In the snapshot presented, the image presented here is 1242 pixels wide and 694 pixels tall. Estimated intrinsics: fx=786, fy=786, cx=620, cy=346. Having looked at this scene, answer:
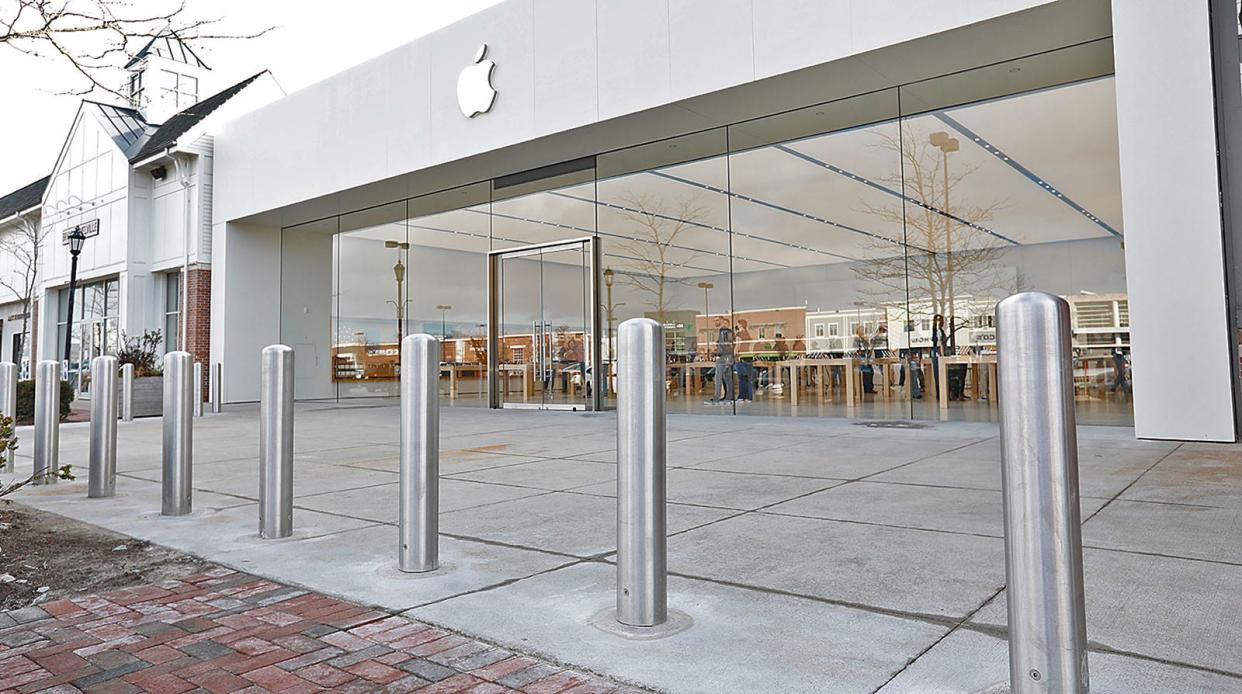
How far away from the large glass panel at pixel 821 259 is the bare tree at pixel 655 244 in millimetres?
984

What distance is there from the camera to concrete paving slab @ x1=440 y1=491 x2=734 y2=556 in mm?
4309

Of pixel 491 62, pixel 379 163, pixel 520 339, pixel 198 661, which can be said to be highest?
pixel 491 62

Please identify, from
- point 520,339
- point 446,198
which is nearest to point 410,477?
point 520,339

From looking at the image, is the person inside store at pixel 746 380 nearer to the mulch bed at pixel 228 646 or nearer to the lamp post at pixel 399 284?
the lamp post at pixel 399 284

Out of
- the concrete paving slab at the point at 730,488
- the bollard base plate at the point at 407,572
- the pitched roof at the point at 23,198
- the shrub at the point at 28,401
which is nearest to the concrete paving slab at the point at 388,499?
the concrete paving slab at the point at 730,488

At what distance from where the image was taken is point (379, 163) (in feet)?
52.4

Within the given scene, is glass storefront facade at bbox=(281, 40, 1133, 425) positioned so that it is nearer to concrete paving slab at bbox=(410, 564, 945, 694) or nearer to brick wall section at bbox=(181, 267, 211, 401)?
brick wall section at bbox=(181, 267, 211, 401)

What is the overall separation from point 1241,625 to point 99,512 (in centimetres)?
637

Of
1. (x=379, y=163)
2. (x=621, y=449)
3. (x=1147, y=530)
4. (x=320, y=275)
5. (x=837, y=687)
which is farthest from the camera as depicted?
(x=320, y=275)

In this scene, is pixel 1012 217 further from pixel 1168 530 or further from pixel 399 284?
pixel 399 284

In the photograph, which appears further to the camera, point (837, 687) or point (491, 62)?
point (491, 62)

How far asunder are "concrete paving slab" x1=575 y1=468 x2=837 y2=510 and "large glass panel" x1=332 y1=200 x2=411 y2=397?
13.8 meters

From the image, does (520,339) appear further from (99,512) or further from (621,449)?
(621,449)

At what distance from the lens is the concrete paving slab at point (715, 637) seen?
2451 millimetres
